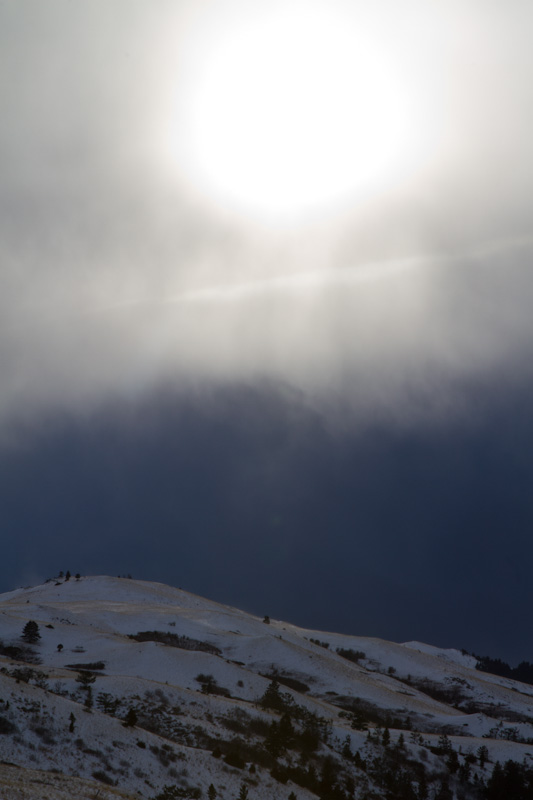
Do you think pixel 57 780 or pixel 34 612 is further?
pixel 34 612

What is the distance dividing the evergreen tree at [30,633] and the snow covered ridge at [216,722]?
0.18 metres

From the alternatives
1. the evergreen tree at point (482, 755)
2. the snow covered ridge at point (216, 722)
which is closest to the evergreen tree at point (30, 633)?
the snow covered ridge at point (216, 722)

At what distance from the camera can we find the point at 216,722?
57.5 m

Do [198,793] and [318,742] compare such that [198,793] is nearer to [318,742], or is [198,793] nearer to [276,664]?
[318,742]

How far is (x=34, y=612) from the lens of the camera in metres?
106

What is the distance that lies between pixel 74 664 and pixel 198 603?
86196mm

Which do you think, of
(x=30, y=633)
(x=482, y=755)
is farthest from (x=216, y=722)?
(x=30, y=633)

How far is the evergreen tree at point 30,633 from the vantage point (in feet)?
273

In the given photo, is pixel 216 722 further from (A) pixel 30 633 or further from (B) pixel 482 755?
(A) pixel 30 633

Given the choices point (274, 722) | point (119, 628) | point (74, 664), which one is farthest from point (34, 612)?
point (274, 722)

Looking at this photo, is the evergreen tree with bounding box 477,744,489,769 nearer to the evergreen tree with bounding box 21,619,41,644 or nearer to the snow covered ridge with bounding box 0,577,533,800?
the snow covered ridge with bounding box 0,577,533,800

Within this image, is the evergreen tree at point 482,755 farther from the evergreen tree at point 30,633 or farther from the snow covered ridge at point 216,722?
the evergreen tree at point 30,633

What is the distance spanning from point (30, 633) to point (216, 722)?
3631 cm

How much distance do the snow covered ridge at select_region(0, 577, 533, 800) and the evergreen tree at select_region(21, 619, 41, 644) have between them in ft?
0.58
